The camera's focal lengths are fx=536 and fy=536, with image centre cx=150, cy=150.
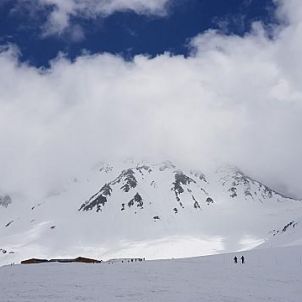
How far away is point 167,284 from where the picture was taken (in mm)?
48438

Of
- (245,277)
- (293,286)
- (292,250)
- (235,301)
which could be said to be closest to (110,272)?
(245,277)

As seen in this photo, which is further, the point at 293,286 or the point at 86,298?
the point at 293,286

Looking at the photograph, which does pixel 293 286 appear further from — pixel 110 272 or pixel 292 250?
pixel 292 250

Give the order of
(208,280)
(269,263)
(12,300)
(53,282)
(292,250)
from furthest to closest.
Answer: (292,250)
(269,263)
(208,280)
(53,282)
(12,300)

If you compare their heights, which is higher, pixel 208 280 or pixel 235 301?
pixel 208 280

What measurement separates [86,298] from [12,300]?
5.13 meters

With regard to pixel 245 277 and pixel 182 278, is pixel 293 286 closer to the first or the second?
pixel 245 277

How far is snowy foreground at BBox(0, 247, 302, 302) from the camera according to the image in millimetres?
39562

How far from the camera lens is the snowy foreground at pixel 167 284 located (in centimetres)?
3956

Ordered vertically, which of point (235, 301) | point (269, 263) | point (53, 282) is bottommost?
point (235, 301)

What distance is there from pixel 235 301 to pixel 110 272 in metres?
25.3

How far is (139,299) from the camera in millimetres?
38125

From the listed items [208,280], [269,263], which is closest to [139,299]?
[208,280]

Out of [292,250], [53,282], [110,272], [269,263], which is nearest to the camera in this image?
[53,282]
